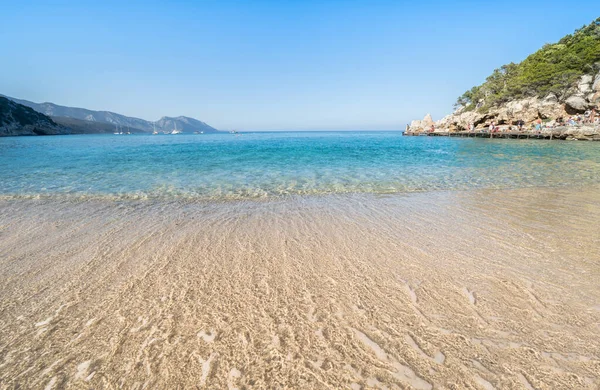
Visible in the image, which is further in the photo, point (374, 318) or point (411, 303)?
point (411, 303)

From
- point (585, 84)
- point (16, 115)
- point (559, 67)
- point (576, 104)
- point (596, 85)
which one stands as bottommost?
point (576, 104)

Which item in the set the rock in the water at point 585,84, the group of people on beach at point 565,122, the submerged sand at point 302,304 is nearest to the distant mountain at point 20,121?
the submerged sand at point 302,304

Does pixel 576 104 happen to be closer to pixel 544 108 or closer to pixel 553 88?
pixel 544 108

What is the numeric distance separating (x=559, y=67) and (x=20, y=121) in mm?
165490

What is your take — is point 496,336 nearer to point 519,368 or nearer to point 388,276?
point 519,368

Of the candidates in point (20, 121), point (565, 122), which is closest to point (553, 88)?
point (565, 122)

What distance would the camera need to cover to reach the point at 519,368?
6.58 ft

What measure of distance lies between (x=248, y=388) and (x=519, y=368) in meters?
2.12

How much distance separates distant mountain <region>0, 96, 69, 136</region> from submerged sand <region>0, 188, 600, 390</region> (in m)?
126

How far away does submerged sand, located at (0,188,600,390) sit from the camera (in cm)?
201

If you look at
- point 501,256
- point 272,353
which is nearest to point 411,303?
point 272,353

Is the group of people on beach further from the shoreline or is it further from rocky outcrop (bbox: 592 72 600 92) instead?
rocky outcrop (bbox: 592 72 600 92)

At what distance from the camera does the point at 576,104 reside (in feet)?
147

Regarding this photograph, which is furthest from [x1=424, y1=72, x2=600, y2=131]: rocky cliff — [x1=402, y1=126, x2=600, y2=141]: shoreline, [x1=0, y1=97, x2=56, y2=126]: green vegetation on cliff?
[x1=0, y1=97, x2=56, y2=126]: green vegetation on cliff
